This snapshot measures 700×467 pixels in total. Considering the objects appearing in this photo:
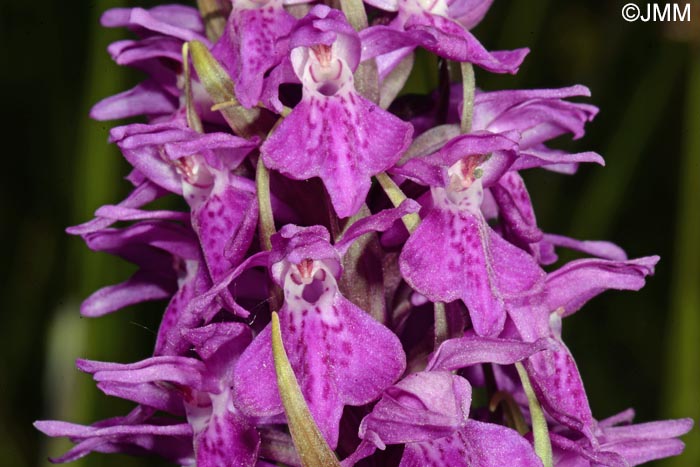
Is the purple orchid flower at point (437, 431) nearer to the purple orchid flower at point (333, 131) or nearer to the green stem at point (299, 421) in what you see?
the green stem at point (299, 421)

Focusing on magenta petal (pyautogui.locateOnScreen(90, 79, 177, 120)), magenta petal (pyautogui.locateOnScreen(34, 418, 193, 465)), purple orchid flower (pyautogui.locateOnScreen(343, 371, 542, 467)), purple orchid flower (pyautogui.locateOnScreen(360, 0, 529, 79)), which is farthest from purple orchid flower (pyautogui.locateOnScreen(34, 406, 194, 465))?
purple orchid flower (pyautogui.locateOnScreen(360, 0, 529, 79))

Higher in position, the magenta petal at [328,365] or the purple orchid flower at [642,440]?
the magenta petal at [328,365]

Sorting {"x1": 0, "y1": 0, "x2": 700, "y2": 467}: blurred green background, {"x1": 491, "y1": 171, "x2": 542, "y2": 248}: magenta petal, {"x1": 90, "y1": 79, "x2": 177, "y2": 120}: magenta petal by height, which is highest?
{"x1": 90, "y1": 79, "x2": 177, "y2": 120}: magenta petal

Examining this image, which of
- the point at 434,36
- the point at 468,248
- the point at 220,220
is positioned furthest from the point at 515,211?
the point at 220,220

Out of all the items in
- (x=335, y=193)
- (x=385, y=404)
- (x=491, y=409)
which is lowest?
(x=491, y=409)

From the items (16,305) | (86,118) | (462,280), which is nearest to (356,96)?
(462,280)

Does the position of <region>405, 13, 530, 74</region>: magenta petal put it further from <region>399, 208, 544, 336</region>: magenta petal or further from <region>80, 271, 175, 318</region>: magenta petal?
<region>80, 271, 175, 318</region>: magenta petal

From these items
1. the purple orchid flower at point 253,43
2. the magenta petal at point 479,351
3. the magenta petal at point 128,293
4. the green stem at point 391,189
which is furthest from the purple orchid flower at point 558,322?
the magenta petal at point 128,293

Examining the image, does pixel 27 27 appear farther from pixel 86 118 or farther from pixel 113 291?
pixel 113 291
